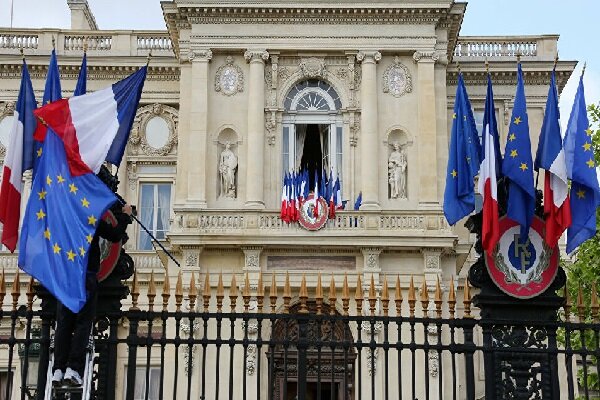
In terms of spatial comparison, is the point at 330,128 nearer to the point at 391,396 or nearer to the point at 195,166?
the point at 195,166

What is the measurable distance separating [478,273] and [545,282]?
703mm

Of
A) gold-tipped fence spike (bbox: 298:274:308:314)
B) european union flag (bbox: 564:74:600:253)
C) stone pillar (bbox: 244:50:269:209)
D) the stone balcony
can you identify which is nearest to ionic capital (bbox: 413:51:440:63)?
stone pillar (bbox: 244:50:269:209)

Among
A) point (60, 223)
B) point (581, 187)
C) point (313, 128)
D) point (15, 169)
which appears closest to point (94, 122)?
point (15, 169)

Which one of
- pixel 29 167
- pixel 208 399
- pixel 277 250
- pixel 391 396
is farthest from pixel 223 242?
pixel 29 167

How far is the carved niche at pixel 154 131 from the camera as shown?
32.8 m

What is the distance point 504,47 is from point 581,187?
2378 cm

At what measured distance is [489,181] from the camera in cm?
1028

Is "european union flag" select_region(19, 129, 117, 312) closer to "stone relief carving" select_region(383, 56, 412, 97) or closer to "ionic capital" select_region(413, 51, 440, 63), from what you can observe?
"stone relief carving" select_region(383, 56, 412, 97)

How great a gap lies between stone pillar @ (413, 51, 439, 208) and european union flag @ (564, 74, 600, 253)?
57.8 feet

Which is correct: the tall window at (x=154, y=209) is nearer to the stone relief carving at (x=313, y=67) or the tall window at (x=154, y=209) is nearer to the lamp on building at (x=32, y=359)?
the stone relief carving at (x=313, y=67)

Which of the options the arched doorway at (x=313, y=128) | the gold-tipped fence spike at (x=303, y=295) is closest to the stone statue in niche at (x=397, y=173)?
the arched doorway at (x=313, y=128)

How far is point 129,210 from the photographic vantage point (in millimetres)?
9969

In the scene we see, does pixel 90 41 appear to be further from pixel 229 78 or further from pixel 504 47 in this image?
pixel 504 47

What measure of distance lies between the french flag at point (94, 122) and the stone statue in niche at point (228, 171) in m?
18.0
